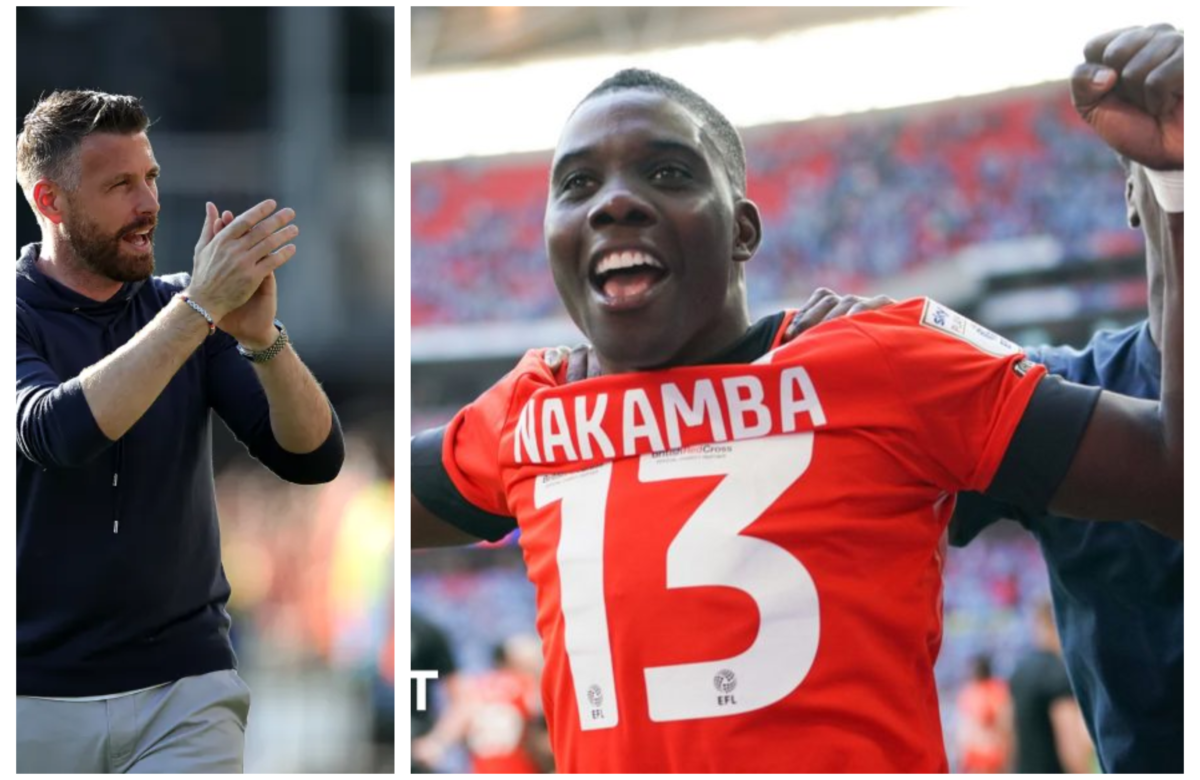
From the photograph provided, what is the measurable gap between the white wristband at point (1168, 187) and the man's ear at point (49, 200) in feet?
4.51

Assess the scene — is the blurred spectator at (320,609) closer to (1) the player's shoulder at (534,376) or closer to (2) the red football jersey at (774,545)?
(1) the player's shoulder at (534,376)

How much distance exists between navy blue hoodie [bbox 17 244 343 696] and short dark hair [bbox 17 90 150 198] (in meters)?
0.14

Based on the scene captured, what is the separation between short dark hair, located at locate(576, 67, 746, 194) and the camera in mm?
1833

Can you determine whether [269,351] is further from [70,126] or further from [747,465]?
[747,465]

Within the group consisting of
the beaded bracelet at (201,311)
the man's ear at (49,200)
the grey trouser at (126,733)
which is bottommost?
the grey trouser at (126,733)

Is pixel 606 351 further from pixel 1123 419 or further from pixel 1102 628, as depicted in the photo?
pixel 1102 628

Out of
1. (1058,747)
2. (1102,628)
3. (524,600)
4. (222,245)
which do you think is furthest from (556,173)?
(524,600)

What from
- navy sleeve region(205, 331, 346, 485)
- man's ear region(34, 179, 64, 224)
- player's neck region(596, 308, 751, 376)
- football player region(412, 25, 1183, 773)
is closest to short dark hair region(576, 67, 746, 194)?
football player region(412, 25, 1183, 773)

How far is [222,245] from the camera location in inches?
68.6

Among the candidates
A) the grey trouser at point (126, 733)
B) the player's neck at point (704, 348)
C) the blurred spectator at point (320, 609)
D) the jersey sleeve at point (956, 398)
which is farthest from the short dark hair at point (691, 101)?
the blurred spectator at point (320, 609)

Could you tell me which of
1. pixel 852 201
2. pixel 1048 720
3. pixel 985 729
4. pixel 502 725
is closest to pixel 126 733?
pixel 1048 720

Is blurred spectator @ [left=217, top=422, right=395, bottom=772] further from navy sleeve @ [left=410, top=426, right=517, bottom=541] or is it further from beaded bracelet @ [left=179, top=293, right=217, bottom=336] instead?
beaded bracelet @ [left=179, top=293, right=217, bottom=336]

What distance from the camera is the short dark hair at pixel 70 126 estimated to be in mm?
1901

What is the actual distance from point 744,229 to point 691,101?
0.18 meters
